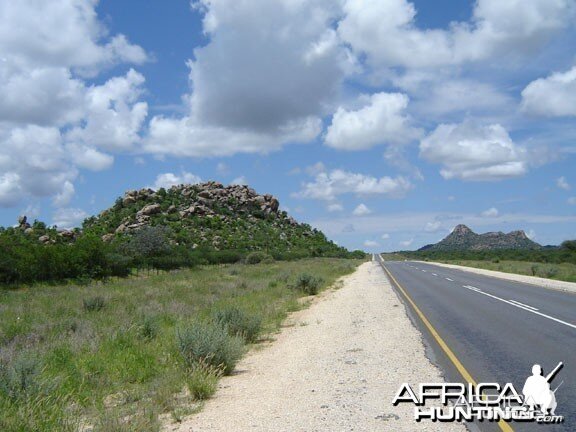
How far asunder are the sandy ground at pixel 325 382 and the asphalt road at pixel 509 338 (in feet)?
2.53

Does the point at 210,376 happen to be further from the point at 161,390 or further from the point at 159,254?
the point at 159,254

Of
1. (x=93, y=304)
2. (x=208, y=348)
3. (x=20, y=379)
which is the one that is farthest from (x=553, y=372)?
(x=93, y=304)

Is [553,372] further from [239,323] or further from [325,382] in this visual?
[239,323]

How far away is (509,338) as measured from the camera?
487 inches

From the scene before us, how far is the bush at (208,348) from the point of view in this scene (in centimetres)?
1014

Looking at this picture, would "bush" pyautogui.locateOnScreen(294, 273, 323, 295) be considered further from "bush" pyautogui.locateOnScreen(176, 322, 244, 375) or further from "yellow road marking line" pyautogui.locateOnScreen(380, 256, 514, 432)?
"bush" pyautogui.locateOnScreen(176, 322, 244, 375)

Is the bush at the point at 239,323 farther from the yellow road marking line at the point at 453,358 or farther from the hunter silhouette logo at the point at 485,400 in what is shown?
the hunter silhouette logo at the point at 485,400

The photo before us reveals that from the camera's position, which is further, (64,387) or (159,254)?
(159,254)

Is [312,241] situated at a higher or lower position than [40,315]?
higher

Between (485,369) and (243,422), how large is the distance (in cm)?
464

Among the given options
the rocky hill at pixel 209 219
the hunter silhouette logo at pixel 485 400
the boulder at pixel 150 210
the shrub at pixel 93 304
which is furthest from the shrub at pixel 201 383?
the boulder at pixel 150 210

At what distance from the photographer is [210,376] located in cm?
884

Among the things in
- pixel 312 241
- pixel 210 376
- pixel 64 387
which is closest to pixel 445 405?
pixel 210 376

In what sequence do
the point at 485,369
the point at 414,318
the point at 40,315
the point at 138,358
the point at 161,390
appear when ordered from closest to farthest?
the point at 161,390, the point at 485,369, the point at 138,358, the point at 414,318, the point at 40,315
